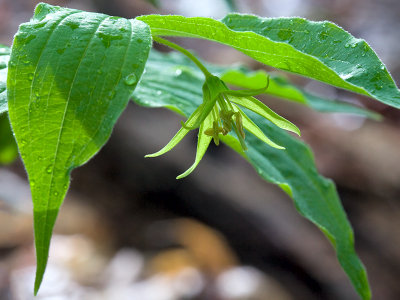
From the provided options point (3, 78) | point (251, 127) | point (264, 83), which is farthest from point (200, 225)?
point (3, 78)

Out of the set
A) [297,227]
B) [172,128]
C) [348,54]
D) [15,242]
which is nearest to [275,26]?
[348,54]

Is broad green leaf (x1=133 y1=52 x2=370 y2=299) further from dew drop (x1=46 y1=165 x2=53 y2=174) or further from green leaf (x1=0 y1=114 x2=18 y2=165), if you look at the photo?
green leaf (x1=0 y1=114 x2=18 y2=165)

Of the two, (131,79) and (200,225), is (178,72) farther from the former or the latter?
(200,225)

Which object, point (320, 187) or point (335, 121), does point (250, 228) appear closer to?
point (335, 121)

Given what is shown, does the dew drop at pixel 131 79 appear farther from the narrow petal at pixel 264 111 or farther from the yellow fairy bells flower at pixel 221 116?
the narrow petal at pixel 264 111

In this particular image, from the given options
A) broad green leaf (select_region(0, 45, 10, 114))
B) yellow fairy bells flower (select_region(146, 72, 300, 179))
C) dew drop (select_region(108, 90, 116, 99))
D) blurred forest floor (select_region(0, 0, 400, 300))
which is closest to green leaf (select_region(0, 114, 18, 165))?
broad green leaf (select_region(0, 45, 10, 114))

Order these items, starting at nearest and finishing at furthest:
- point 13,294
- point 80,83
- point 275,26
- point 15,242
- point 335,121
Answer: point 80,83 → point 275,26 → point 13,294 → point 15,242 → point 335,121

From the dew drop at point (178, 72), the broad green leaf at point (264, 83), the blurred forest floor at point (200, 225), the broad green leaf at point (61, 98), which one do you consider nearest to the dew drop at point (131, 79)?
the broad green leaf at point (61, 98)
